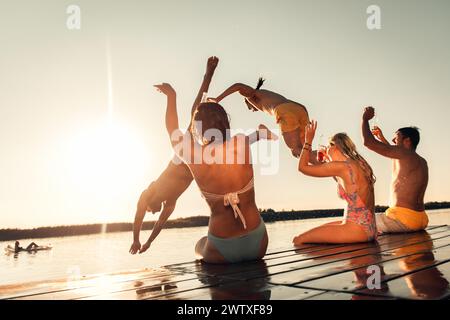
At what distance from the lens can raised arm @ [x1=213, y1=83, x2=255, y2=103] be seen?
20.6ft

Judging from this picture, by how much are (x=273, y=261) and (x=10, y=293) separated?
2.44 metres

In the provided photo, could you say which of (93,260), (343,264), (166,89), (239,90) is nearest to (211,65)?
(239,90)

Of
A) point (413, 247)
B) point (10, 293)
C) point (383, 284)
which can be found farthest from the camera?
point (413, 247)

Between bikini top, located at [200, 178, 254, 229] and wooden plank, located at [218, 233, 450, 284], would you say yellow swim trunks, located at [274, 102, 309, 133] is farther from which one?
bikini top, located at [200, 178, 254, 229]

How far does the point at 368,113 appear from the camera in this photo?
6.44 meters

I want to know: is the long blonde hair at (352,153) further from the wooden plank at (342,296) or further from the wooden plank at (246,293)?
the wooden plank at (342,296)

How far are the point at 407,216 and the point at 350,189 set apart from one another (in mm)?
2223

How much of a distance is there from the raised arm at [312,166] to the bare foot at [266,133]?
0.99 meters

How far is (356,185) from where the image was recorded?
16.8 ft

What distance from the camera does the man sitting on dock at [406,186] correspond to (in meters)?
6.61

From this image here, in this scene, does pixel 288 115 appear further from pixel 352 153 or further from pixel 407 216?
pixel 407 216

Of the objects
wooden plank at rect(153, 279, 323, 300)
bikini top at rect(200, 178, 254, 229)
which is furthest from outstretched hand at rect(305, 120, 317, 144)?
wooden plank at rect(153, 279, 323, 300)
